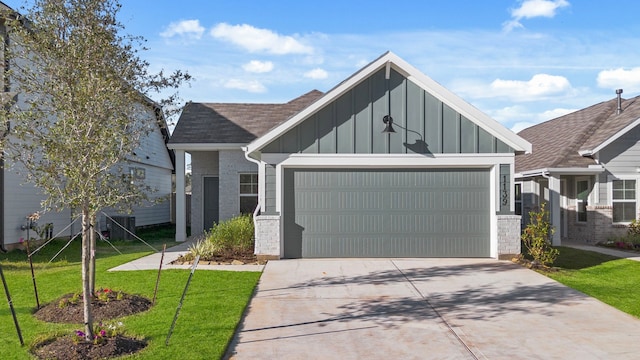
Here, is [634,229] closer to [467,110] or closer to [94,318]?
[467,110]

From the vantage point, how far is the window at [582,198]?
1672 centimetres

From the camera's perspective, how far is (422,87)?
12.2 meters

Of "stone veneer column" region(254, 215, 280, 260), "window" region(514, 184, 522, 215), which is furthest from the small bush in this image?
"window" region(514, 184, 522, 215)

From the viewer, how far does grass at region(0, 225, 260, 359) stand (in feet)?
18.9

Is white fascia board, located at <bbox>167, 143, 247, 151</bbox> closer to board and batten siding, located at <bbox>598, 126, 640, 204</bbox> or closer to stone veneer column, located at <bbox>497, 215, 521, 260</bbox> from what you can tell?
stone veneer column, located at <bbox>497, 215, 521, 260</bbox>

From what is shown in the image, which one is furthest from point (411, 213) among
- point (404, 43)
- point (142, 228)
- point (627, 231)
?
point (142, 228)

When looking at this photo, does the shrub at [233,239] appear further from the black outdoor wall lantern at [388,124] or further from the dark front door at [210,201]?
the dark front door at [210,201]

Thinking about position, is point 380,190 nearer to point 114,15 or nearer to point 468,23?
point 468,23

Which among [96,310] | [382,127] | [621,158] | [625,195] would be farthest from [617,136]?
[96,310]

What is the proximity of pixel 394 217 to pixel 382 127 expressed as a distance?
225cm

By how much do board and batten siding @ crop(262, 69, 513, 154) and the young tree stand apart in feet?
18.5

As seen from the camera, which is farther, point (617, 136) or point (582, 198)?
point (582, 198)

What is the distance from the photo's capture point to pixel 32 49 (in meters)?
6.43

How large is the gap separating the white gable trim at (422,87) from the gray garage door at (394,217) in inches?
40.0
